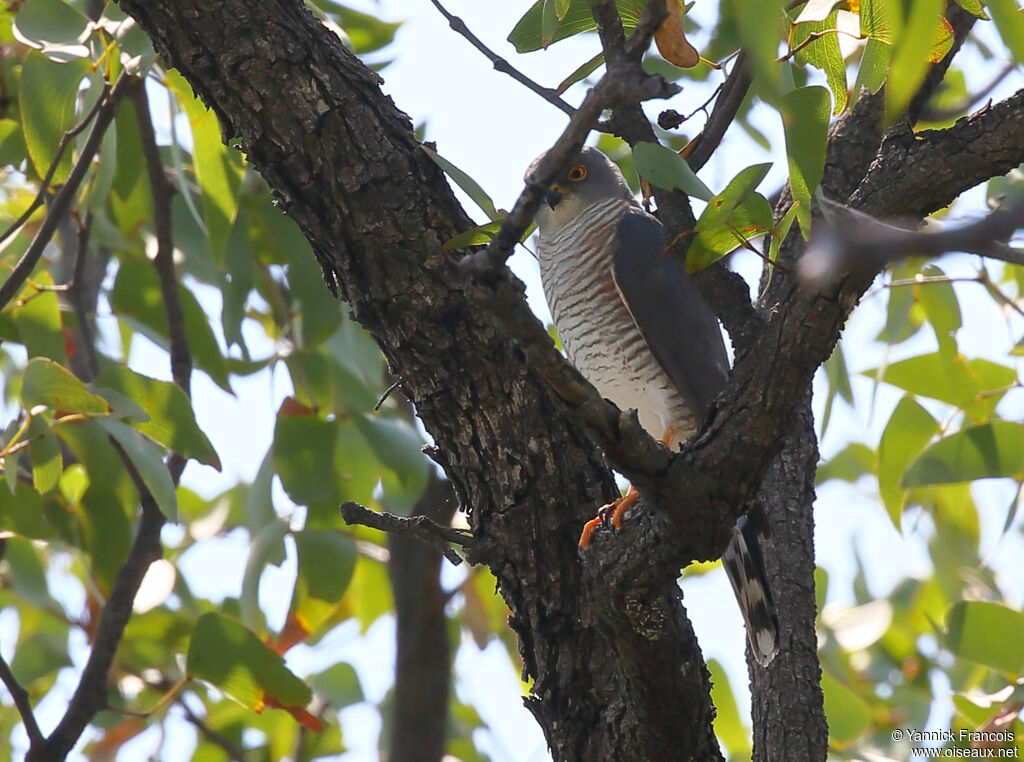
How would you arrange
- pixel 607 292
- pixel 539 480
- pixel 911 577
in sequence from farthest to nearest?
pixel 911 577 < pixel 607 292 < pixel 539 480

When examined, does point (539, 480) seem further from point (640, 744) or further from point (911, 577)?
point (911, 577)

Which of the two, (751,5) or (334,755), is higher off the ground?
(334,755)

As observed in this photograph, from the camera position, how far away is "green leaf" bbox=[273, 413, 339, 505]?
3.24 metres

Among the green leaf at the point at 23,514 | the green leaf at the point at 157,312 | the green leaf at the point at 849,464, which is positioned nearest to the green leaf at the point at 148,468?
the green leaf at the point at 23,514

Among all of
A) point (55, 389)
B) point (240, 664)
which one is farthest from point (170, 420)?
point (240, 664)

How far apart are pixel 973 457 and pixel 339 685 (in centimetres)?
265

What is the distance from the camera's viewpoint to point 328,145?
Answer: 206 cm

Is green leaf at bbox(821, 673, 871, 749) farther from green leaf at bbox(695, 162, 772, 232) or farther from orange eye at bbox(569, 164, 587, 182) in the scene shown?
green leaf at bbox(695, 162, 772, 232)

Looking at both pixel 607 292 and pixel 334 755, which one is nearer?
pixel 607 292

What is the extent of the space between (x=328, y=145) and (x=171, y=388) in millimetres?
1021

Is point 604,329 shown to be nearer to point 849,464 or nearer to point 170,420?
point 170,420

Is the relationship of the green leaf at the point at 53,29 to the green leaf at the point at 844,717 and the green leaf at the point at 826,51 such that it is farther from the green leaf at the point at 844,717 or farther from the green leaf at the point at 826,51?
the green leaf at the point at 844,717

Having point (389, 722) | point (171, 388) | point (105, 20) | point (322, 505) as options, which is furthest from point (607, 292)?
point (389, 722)

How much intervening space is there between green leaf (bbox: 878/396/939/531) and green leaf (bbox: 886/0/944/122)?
2.30 meters
